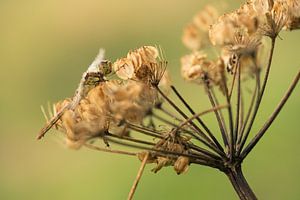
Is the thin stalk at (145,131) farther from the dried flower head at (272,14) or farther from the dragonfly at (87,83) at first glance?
the dried flower head at (272,14)

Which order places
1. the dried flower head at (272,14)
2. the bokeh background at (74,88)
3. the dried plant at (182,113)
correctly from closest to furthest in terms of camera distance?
the dried plant at (182,113) < the dried flower head at (272,14) < the bokeh background at (74,88)

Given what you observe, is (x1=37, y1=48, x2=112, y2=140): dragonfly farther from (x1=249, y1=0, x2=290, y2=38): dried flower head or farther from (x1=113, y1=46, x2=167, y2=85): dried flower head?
(x1=249, y1=0, x2=290, y2=38): dried flower head

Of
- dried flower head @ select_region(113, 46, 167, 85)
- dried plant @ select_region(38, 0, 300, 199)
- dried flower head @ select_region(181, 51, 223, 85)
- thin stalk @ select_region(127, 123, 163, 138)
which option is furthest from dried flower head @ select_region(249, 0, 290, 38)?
thin stalk @ select_region(127, 123, 163, 138)

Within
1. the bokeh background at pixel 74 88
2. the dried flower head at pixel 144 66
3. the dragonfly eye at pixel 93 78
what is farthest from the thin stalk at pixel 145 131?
→ the bokeh background at pixel 74 88

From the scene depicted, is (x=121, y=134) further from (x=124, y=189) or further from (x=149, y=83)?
(x=124, y=189)

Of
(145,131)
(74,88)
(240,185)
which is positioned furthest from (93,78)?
(74,88)

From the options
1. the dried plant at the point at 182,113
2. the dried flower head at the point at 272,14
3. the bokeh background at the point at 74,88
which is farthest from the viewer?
the bokeh background at the point at 74,88

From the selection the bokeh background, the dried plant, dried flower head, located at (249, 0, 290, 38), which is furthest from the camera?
the bokeh background
